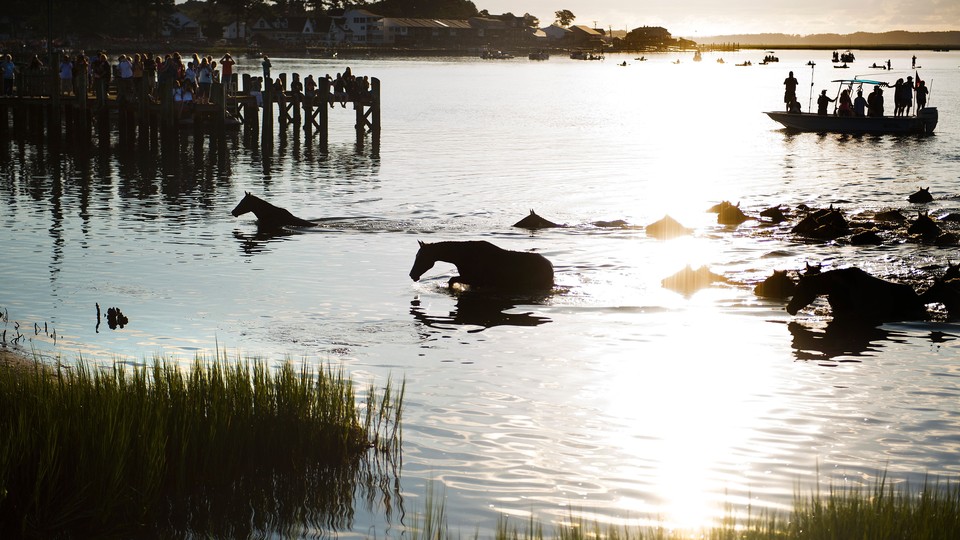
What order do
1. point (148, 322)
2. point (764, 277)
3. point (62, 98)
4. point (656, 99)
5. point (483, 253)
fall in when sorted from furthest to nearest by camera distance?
point (656, 99) → point (62, 98) → point (764, 277) → point (483, 253) → point (148, 322)

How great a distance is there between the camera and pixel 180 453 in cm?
861

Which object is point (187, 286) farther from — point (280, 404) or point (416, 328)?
point (280, 404)

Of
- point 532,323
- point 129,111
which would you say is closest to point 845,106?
point 129,111

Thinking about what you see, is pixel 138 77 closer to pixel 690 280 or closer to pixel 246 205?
pixel 246 205

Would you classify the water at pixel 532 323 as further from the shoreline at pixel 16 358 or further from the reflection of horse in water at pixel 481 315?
the shoreline at pixel 16 358

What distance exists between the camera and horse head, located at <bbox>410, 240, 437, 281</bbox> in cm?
1809

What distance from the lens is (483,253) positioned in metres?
17.8

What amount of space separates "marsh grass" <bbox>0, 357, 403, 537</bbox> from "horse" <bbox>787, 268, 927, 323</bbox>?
8.30 metres

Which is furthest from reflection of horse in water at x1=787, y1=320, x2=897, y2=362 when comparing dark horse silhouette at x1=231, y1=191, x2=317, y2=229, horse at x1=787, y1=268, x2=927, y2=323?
dark horse silhouette at x1=231, y1=191, x2=317, y2=229

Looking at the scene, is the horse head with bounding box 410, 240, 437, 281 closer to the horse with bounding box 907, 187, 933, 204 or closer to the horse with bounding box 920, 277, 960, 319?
the horse with bounding box 920, 277, 960, 319

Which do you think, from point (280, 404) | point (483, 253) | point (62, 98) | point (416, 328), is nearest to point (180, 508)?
point (280, 404)

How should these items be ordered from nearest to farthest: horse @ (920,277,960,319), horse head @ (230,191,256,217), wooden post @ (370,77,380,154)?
horse @ (920,277,960,319)
horse head @ (230,191,256,217)
wooden post @ (370,77,380,154)

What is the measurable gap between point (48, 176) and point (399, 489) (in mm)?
28956

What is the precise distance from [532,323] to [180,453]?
320 inches
